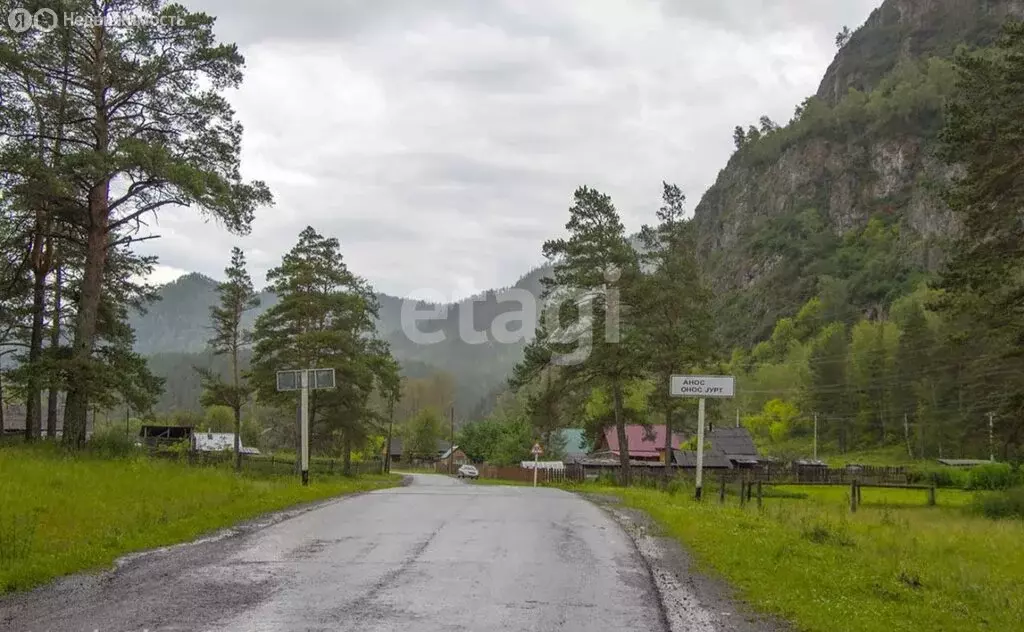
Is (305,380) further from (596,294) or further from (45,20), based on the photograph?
(596,294)

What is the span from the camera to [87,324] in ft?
67.4

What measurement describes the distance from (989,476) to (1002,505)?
19.1 meters

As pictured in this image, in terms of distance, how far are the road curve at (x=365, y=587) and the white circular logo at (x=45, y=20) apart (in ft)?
46.9

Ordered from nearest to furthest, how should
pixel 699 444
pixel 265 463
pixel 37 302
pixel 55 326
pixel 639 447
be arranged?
pixel 699 444 → pixel 37 302 → pixel 55 326 → pixel 265 463 → pixel 639 447

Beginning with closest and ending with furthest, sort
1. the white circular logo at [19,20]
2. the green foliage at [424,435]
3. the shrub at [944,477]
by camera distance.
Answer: the white circular logo at [19,20]
the shrub at [944,477]
the green foliage at [424,435]

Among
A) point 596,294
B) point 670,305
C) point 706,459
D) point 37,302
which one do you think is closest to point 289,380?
point 37,302

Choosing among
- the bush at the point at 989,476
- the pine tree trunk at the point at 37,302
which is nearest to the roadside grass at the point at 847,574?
the pine tree trunk at the point at 37,302

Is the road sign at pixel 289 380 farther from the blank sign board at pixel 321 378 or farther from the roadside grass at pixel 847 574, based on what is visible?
the roadside grass at pixel 847 574

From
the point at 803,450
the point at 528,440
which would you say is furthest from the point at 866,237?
the point at 528,440

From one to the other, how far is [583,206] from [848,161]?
176958 millimetres

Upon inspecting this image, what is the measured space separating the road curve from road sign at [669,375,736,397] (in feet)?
26.2

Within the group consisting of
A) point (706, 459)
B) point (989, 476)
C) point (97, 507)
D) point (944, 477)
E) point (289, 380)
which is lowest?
point (706, 459)

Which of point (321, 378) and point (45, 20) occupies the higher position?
point (45, 20)

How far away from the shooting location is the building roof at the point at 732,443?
80.4 metres
